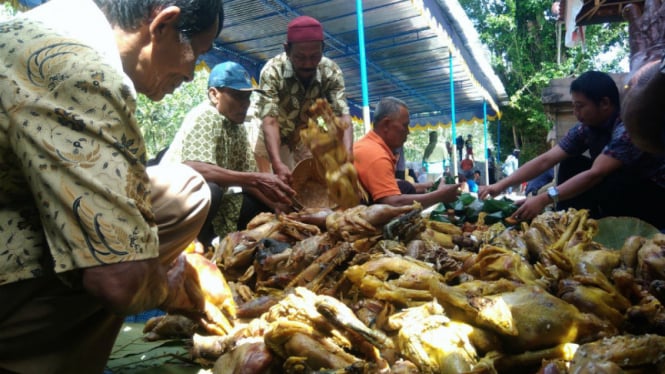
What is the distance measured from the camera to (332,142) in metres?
3.39

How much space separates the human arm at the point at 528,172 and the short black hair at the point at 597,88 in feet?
2.44

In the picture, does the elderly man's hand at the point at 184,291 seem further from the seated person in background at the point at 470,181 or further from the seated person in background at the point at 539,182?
the seated person in background at the point at 470,181

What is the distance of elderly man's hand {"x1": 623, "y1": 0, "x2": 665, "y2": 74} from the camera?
1.40 metres

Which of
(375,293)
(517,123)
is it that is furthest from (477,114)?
(375,293)

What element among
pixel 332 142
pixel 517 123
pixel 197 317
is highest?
pixel 332 142

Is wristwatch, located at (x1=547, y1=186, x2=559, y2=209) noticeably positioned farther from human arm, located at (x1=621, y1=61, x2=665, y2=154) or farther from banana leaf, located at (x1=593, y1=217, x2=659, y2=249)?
human arm, located at (x1=621, y1=61, x2=665, y2=154)

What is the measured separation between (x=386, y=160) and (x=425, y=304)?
253 centimetres

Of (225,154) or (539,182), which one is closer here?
(225,154)

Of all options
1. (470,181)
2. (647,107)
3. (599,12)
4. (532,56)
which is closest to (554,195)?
(599,12)

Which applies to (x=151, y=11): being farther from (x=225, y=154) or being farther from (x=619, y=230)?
(x=619, y=230)

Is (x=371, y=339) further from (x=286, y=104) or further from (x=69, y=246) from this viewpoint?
(x=286, y=104)

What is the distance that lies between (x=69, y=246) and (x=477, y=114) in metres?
21.4

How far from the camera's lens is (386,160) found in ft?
14.0

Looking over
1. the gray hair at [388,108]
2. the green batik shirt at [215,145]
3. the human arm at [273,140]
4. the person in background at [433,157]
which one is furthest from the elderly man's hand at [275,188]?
the person in background at [433,157]
